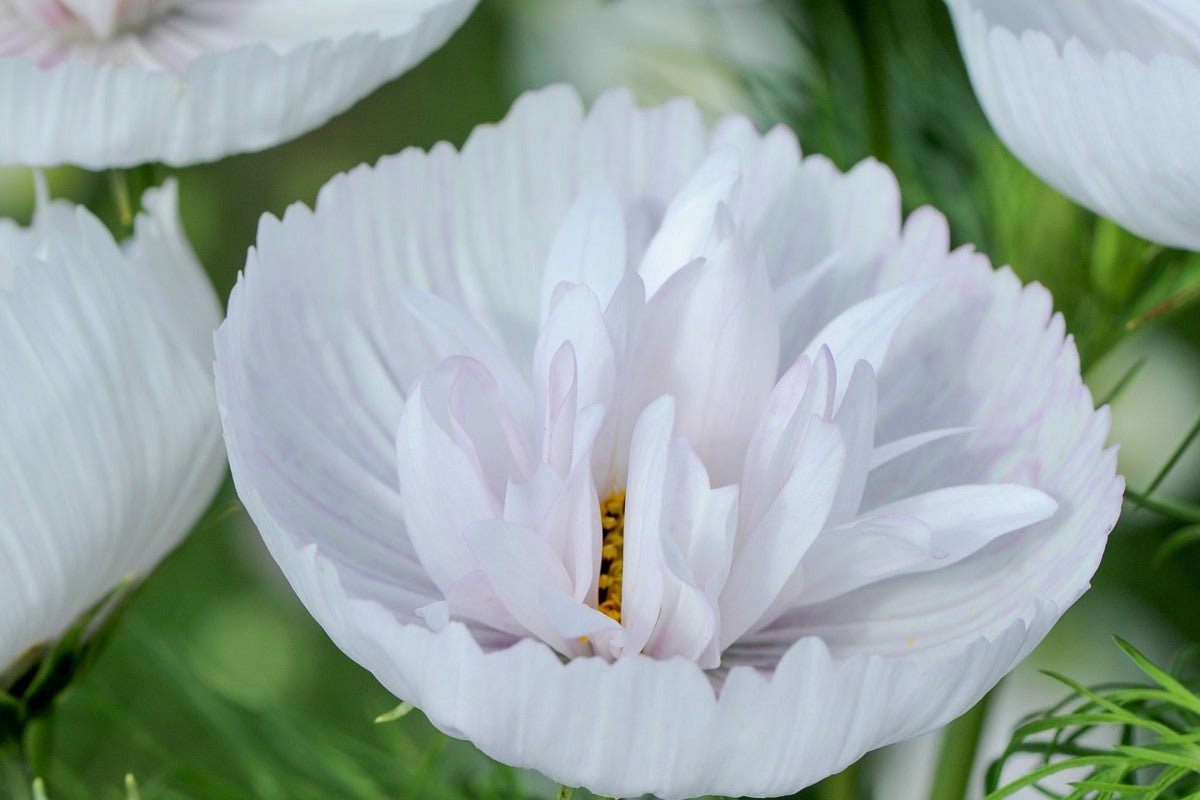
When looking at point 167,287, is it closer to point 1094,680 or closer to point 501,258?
point 501,258

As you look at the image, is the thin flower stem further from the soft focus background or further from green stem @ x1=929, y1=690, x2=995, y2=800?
green stem @ x1=929, y1=690, x2=995, y2=800

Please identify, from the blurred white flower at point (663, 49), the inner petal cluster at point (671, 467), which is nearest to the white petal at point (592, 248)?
the inner petal cluster at point (671, 467)

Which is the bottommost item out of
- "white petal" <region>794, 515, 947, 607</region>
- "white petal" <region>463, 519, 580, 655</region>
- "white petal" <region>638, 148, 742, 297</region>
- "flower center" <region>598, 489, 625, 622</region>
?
"flower center" <region>598, 489, 625, 622</region>

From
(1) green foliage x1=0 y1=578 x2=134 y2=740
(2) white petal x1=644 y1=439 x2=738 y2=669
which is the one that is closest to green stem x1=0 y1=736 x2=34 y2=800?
(1) green foliage x1=0 y1=578 x2=134 y2=740

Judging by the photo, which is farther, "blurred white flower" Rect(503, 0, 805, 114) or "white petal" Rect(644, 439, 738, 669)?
"blurred white flower" Rect(503, 0, 805, 114)

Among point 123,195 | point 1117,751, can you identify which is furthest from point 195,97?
point 1117,751

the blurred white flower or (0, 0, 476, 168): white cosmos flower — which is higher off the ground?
(0, 0, 476, 168): white cosmos flower

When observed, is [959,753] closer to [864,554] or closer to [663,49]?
[864,554]
